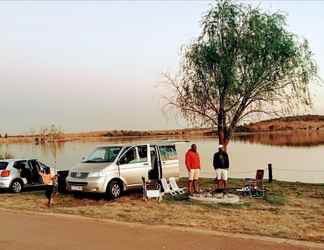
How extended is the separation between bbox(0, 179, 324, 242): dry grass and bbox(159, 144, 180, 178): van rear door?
140 cm

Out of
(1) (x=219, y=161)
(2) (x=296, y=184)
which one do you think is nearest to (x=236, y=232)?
(1) (x=219, y=161)

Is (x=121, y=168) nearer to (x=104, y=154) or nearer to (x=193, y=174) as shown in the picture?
(x=104, y=154)

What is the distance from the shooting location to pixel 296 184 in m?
20.8

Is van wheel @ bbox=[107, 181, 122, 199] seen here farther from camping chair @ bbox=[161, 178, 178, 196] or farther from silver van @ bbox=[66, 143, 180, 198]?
camping chair @ bbox=[161, 178, 178, 196]

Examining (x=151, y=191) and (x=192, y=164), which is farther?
(x=192, y=164)

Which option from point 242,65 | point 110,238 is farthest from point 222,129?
point 110,238

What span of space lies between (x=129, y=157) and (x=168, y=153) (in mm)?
1688

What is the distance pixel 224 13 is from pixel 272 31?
6.79 ft

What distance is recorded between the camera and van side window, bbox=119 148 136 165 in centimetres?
1747

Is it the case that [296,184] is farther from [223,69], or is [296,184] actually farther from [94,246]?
[94,246]

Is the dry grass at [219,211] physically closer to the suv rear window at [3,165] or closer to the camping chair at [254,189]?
the camping chair at [254,189]

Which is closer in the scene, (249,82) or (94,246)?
(94,246)

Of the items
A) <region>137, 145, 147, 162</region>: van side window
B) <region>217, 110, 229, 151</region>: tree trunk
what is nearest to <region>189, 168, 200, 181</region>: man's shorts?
<region>137, 145, 147, 162</region>: van side window

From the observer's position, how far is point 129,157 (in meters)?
17.8
